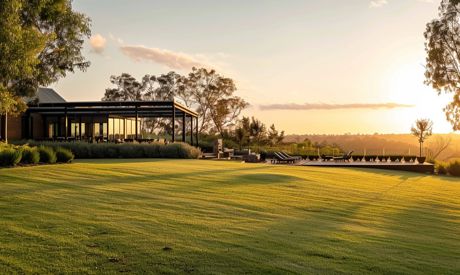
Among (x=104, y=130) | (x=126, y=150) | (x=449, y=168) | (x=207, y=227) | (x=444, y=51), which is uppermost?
(x=444, y=51)

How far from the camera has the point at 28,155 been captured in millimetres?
15805

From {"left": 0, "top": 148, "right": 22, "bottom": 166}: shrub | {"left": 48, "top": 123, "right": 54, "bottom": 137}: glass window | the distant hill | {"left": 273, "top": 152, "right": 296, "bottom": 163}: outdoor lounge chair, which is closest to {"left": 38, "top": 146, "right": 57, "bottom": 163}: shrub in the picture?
{"left": 0, "top": 148, "right": 22, "bottom": 166}: shrub

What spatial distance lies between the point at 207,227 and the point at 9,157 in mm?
9101

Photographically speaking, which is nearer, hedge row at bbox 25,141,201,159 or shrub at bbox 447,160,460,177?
hedge row at bbox 25,141,201,159

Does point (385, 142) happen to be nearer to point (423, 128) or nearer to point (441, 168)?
point (423, 128)

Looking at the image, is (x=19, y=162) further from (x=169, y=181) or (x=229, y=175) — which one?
(x=229, y=175)

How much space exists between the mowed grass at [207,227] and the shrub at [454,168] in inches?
595

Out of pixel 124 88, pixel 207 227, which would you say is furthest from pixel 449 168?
pixel 124 88

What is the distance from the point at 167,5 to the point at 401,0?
1097cm

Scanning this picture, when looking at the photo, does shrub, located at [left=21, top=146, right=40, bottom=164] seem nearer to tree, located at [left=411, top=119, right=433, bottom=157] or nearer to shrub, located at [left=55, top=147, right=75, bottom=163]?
shrub, located at [left=55, top=147, right=75, bottom=163]

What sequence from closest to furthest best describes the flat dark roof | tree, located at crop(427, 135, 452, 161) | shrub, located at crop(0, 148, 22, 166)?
shrub, located at crop(0, 148, 22, 166) → the flat dark roof → tree, located at crop(427, 135, 452, 161)

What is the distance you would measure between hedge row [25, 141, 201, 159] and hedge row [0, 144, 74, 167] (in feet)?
26.9

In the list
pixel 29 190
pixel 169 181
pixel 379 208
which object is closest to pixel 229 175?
pixel 169 181

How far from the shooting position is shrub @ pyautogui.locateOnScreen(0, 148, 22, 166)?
14.6 meters
